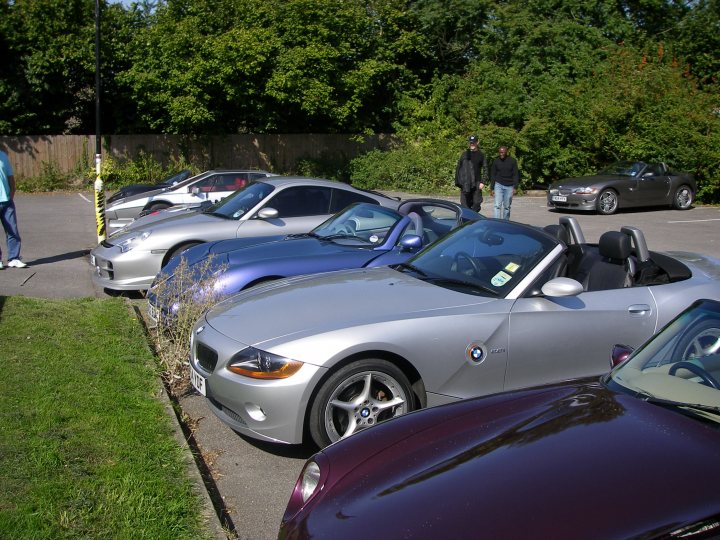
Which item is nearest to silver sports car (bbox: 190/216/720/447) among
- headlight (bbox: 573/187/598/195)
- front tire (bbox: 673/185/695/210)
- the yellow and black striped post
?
the yellow and black striped post

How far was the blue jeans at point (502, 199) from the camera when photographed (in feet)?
50.5

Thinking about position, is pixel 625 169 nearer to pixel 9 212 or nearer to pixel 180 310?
pixel 9 212

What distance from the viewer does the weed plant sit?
6160 millimetres

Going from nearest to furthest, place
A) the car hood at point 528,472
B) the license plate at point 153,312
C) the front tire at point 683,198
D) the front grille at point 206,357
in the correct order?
the car hood at point 528,472, the front grille at point 206,357, the license plate at point 153,312, the front tire at point 683,198

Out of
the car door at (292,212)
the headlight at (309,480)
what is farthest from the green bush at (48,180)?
the headlight at (309,480)

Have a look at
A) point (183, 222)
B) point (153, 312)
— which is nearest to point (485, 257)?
point (153, 312)

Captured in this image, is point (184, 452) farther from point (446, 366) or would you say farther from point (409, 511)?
point (409, 511)

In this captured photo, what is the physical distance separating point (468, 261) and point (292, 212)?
480 cm

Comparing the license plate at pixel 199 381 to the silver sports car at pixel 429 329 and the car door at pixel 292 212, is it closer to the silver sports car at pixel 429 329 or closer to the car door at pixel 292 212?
the silver sports car at pixel 429 329

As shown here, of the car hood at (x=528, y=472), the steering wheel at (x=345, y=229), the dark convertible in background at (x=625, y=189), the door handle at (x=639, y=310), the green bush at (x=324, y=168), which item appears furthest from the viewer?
the green bush at (x=324, y=168)

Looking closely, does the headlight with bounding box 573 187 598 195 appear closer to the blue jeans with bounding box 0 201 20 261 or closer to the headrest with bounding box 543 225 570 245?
the blue jeans with bounding box 0 201 20 261

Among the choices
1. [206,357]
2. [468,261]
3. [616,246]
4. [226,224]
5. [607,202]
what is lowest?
[607,202]

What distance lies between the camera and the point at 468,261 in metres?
5.68

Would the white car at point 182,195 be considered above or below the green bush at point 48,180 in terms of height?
above
